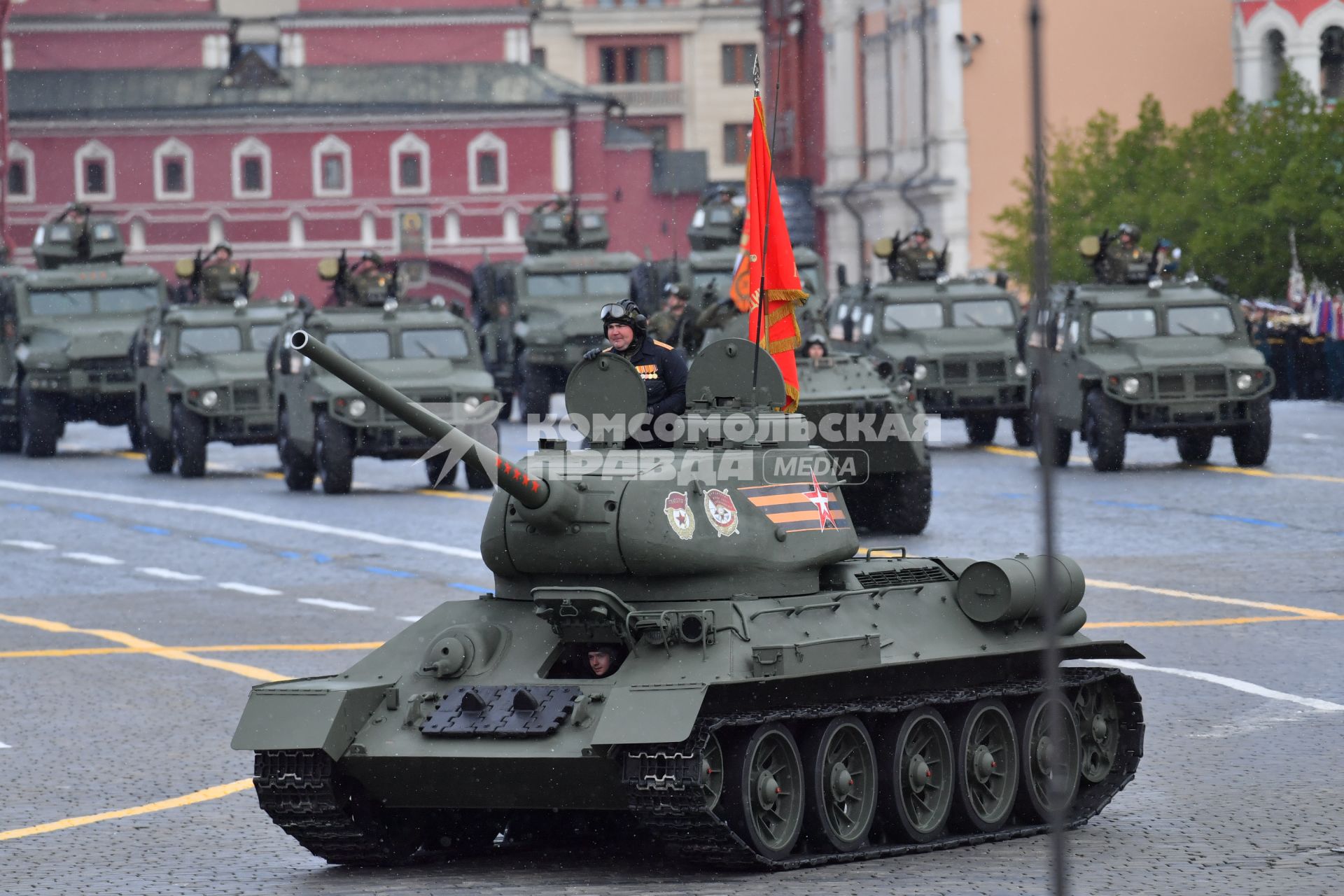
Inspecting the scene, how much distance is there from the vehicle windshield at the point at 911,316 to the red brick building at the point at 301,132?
4612 cm

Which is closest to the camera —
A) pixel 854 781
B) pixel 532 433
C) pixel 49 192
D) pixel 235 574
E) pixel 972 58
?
pixel 854 781

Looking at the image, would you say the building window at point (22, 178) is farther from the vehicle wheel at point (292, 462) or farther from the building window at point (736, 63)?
the vehicle wheel at point (292, 462)

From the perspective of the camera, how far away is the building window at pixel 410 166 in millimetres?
81375

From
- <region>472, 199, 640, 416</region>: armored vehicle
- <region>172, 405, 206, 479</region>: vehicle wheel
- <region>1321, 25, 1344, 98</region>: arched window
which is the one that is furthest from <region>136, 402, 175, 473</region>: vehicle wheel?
<region>1321, 25, 1344, 98</region>: arched window

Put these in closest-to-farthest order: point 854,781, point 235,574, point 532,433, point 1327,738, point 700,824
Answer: point 700,824 < point 854,781 < point 1327,738 < point 235,574 < point 532,433

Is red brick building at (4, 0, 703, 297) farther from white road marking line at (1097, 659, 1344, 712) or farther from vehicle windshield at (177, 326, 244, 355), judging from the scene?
white road marking line at (1097, 659, 1344, 712)

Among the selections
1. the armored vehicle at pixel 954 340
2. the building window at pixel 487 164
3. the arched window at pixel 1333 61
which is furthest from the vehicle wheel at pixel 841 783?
the building window at pixel 487 164

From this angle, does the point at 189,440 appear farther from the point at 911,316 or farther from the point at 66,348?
the point at 911,316

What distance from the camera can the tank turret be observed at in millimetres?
39938

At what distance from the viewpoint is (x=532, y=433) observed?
36562mm

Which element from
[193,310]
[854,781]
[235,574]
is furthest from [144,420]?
[854,781]

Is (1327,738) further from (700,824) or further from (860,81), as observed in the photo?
(860,81)

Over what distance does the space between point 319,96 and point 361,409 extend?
173 feet

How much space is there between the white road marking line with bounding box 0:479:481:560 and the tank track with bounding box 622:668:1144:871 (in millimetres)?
12028
